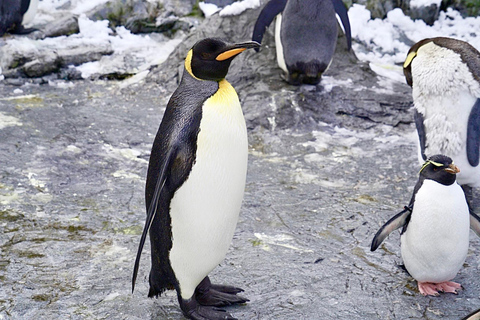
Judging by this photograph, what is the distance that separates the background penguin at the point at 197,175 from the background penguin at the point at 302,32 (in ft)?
12.1

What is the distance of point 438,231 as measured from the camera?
277cm

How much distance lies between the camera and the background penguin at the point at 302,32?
601 cm

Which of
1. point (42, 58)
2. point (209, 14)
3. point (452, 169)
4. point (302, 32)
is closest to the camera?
point (452, 169)

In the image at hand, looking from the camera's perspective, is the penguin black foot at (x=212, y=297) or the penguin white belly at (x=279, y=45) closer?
the penguin black foot at (x=212, y=297)

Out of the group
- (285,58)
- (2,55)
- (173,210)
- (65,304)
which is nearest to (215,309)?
(173,210)

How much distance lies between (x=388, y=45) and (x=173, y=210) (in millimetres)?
5997

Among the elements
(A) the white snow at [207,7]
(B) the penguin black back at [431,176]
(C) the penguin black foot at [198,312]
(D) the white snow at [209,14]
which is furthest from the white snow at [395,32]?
(C) the penguin black foot at [198,312]

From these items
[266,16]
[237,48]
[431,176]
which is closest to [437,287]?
[431,176]

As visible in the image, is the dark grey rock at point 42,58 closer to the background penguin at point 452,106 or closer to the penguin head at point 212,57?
the background penguin at point 452,106

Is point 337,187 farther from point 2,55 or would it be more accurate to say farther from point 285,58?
point 2,55

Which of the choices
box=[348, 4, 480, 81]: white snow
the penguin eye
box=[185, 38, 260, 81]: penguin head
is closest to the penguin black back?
box=[185, 38, 260, 81]: penguin head

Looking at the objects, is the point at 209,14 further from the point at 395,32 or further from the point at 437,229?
the point at 437,229

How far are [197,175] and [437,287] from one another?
1.38 metres

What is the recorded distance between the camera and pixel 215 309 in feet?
8.43
